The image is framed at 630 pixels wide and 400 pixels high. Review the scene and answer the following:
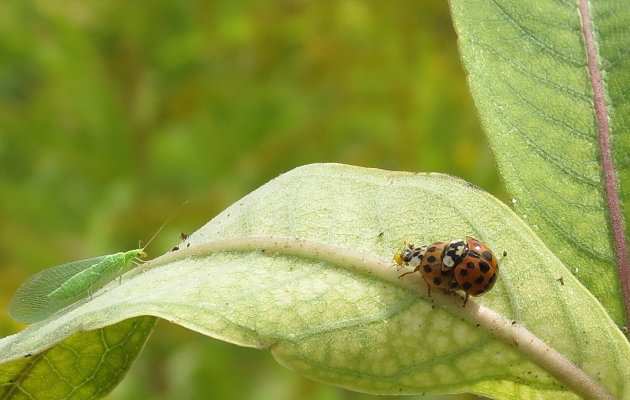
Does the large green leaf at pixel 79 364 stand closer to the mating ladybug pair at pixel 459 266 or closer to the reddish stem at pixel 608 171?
the mating ladybug pair at pixel 459 266

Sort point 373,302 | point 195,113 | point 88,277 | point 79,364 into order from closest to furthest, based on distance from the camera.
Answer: point 373,302
point 79,364
point 88,277
point 195,113

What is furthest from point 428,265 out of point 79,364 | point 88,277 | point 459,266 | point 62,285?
point 62,285

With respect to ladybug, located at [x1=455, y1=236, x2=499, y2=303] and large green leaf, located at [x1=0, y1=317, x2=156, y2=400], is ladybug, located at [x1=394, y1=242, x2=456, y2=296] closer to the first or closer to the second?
ladybug, located at [x1=455, y1=236, x2=499, y2=303]

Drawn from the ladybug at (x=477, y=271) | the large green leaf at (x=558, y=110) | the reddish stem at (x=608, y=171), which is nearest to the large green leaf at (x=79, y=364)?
the ladybug at (x=477, y=271)

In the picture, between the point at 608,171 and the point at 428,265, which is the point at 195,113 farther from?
the point at 428,265

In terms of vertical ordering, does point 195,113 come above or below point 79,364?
below

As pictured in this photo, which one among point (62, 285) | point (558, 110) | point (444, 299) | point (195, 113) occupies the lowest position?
point (195, 113)
